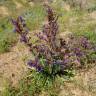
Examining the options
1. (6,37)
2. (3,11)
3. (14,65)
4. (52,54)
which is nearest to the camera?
(52,54)

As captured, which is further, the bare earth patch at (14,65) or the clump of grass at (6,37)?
the clump of grass at (6,37)

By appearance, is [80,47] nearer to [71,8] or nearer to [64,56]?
[64,56]

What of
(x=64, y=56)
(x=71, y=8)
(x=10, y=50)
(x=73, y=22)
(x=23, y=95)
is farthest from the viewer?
(x=71, y=8)

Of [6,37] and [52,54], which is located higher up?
[52,54]

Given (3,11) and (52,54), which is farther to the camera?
(3,11)

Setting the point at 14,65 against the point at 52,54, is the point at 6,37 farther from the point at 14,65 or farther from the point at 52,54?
the point at 52,54

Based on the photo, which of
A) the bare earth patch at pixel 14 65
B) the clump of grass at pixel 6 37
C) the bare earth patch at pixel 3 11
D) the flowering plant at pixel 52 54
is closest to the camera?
the flowering plant at pixel 52 54

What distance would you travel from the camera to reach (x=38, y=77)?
659cm

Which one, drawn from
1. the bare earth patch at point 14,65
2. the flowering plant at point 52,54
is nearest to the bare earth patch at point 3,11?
the bare earth patch at point 14,65

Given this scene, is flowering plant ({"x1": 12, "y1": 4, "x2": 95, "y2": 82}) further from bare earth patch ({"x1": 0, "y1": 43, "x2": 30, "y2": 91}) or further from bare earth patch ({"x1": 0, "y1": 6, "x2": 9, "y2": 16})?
bare earth patch ({"x1": 0, "y1": 6, "x2": 9, "y2": 16})

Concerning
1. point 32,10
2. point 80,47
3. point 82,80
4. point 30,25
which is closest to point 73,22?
point 30,25

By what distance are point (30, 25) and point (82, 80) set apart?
173 inches

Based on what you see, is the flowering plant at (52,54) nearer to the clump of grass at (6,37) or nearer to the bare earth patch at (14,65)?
the bare earth patch at (14,65)

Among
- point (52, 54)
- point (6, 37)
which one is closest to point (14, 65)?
point (52, 54)
